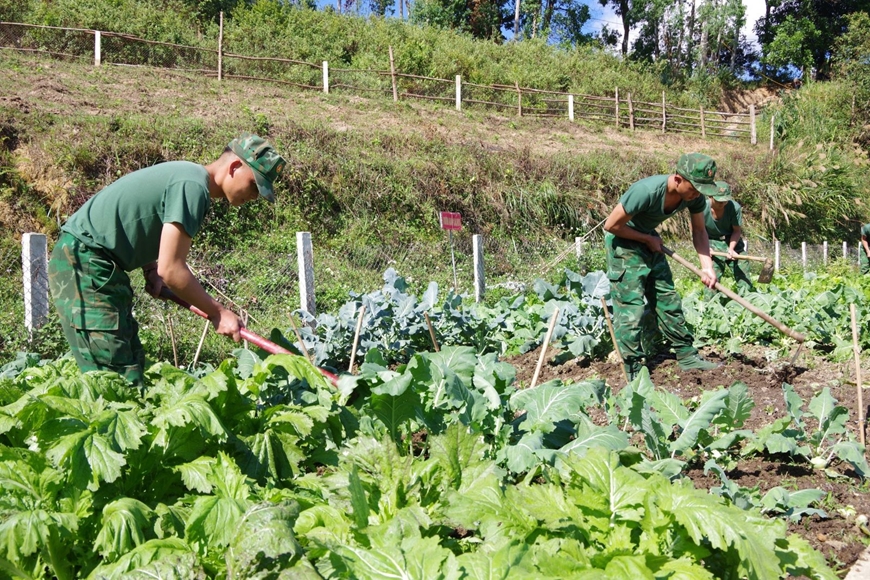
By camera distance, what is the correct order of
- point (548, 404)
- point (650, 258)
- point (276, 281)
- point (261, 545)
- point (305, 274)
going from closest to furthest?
point (261, 545), point (548, 404), point (650, 258), point (305, 274), point (276, 281)

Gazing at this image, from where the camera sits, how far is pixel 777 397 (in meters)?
4.81

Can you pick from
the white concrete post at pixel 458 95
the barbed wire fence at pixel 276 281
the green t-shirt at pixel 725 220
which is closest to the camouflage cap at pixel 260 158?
the barbed wire fence at pixel 276 281

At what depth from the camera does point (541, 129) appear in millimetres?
23953

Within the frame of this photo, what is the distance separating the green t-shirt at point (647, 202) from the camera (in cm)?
505

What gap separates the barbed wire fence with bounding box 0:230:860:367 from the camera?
6.09m

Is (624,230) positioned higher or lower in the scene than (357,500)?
higher

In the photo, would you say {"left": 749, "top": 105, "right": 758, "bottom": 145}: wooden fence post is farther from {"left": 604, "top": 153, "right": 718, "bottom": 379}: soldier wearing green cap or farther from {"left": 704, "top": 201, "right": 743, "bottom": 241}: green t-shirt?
{"left": 604, "top": 153, "right": 718, "bottom": 379}: soldier wearing green cap

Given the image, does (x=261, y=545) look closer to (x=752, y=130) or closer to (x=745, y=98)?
(x=752, y=130)

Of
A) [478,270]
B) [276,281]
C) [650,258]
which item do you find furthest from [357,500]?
[478,270]

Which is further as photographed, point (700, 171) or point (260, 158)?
point (700, 171)

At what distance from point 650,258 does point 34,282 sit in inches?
200

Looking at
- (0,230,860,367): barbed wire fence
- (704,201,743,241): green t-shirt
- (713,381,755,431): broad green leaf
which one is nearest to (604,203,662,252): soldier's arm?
(713,381,755,431): broad green leaf

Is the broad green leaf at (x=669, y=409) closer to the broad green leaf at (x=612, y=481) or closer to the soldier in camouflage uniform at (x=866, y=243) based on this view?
the broad green leaf at (x=612, y=481)

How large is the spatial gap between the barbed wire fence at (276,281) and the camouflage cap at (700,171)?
119 inches
